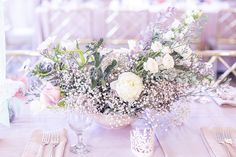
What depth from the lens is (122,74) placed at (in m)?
1.29

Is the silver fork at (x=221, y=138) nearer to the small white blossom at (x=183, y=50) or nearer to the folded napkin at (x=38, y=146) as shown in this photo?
the small white blossom at (x=183, y=50)

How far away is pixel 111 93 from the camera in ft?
4.33

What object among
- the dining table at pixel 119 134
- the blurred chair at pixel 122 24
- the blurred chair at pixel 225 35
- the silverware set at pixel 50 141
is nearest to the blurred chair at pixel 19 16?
the blurred chair at pixel 122 24

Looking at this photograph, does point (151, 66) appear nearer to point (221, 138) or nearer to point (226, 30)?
point (221, 138)

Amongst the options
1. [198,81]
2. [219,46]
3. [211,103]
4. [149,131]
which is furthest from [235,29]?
[149,131]

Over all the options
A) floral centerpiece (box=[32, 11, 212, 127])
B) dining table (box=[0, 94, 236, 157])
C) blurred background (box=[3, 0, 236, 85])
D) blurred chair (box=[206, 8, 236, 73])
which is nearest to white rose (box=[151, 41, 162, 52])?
floral centerpiece (box=[32, 11, 212, 127])

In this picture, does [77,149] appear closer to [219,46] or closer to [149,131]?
[149,131]

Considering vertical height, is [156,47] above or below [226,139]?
above

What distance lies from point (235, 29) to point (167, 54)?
125 inches

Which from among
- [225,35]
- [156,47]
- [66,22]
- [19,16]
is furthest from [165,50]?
[19,16]

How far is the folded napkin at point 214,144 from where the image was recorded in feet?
4.22

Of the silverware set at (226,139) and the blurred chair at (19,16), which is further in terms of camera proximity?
the blurred chair at (19,16)

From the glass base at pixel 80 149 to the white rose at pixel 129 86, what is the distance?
8.2 inches

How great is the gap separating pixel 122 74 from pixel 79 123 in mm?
213
